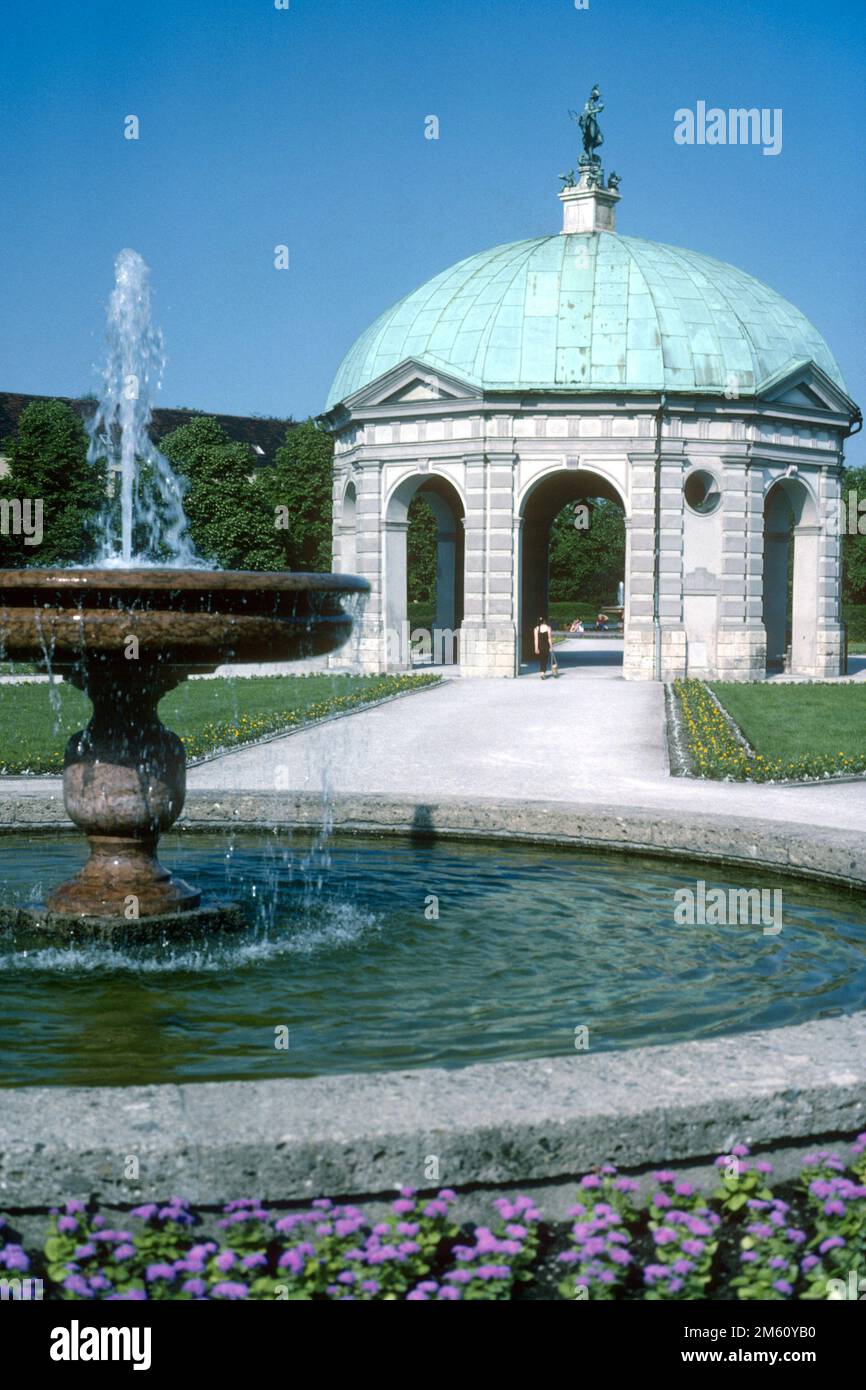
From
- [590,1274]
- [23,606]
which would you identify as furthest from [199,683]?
[590,1274]

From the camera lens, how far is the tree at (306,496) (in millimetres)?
64062

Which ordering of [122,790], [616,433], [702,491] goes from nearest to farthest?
[122,790] < [616,433] < [702,491]

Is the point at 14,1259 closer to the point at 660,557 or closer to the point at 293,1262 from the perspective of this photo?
the point at 293,1262

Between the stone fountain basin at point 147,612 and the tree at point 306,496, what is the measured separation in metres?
55.8

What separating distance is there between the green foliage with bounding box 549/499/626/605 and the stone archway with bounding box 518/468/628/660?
45.1m

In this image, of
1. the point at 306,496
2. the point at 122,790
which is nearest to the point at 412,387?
the point at 306,496

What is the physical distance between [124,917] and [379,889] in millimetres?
2087

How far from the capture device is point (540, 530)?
137 ft

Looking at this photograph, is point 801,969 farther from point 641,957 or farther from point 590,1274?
point 590,1274

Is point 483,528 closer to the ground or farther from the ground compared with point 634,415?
closer to the ground

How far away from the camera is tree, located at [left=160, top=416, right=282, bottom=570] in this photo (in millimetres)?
56906

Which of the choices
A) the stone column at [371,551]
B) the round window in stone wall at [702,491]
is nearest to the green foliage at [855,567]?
the round window in stone wall at [702,491]

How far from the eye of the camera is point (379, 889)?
9773 mm

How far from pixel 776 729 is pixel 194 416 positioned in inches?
2047
